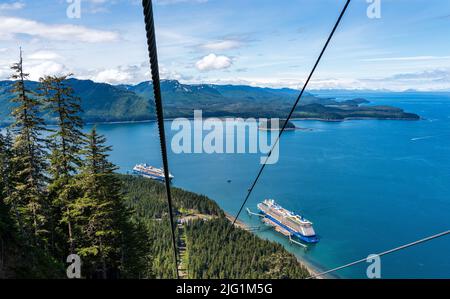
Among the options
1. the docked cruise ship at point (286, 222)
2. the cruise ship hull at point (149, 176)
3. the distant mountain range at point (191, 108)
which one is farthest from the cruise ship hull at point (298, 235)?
the distant mountain range at point (191, 108)

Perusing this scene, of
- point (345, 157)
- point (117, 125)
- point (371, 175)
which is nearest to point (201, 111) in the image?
point (117, 125)

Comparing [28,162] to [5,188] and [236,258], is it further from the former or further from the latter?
[236,258]

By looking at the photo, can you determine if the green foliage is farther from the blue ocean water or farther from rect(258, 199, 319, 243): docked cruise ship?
the blue ocean water

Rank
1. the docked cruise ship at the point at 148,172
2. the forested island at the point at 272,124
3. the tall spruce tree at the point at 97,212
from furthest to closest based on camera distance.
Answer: the forested island at the point at 272,124 < the docked cruise ship at the point at 148,172 < the tall spruce tree at the point at 97,212

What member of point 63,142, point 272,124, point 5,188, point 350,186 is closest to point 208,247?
point 63,142

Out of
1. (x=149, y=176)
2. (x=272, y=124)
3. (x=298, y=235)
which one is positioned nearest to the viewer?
(x=298, y=235)

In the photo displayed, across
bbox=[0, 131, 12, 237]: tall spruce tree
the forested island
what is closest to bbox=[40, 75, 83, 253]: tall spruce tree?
bbox=[0, 131, 12, 237]: tall spruce tree

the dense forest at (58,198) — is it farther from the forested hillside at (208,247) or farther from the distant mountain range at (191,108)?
the distant mountain range at (191,108)
